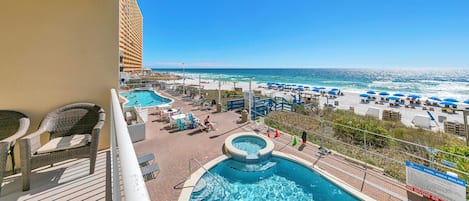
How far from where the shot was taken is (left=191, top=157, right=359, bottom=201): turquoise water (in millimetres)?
3971

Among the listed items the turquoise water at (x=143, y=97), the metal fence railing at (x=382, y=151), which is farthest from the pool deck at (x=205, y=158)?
the turquoise water at (x=143, y=97)

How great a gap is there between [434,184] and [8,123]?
6.95 meters

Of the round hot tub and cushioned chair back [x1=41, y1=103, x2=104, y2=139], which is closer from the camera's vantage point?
cushioned chair back [x1=41, y1=103, x2=104, y2=139]

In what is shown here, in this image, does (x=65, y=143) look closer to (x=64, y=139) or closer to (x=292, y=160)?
(x=64, y=139)

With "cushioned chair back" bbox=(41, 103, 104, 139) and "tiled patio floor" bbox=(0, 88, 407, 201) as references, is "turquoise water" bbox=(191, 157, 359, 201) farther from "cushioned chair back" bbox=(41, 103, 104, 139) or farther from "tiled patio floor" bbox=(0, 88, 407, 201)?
"cushioned chair back" bbox=(41, 103, 104, 139)

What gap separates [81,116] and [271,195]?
3.97 metres

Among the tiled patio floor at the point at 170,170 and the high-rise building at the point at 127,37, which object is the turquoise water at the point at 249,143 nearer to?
the tiled patio floor at the point at 170,170

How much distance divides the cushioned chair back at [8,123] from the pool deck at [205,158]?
7.49 feet

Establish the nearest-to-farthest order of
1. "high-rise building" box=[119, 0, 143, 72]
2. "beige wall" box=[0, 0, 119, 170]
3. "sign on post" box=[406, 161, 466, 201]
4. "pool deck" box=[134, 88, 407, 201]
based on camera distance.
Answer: "beige wall" box=[0, 0, 119, 170] → "sign on post" box=[406, 161, 466, 201] → "pool deck" box=[134, 88, 407, 201] → "high-rise building" box=[119, 0, 143, 72]

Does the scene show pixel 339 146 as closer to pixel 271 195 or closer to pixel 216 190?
pixel 271 195

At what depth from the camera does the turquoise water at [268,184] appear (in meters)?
3.97

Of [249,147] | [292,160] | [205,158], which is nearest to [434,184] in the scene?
[292,160]

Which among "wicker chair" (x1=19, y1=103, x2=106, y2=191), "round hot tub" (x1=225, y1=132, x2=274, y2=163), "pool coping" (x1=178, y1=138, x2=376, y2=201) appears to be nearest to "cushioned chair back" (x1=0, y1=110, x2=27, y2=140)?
"wicker chair" (x1=19, y1=103, x2=106, y2=191)

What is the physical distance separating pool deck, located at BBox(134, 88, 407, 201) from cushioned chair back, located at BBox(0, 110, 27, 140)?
2.28 meters
